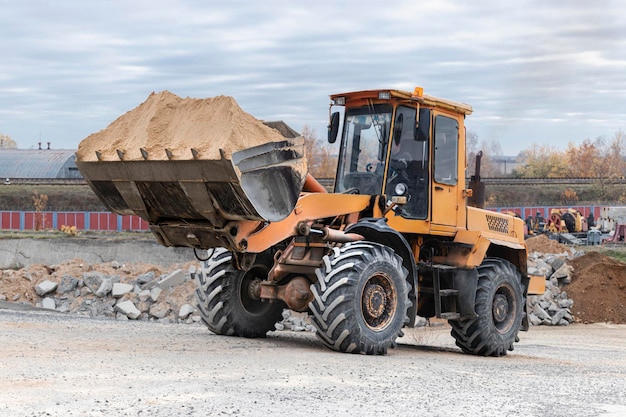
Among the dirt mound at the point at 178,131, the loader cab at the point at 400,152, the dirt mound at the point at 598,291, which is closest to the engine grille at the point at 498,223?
the loader cab at the point at 400,152

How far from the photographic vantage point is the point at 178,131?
1105 cm

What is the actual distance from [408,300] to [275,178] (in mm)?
2673

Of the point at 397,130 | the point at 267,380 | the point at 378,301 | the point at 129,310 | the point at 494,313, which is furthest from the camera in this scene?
the point at 129,310

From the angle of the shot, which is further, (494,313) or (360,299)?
(494,313)

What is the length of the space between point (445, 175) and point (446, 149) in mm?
397

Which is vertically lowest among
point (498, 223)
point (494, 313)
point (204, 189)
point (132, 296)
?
point (132, 296)

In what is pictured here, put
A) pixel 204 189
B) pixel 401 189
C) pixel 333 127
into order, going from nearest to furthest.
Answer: pixel 204 189
pixel 401 189
pixel 333 127

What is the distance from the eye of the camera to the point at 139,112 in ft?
38.0

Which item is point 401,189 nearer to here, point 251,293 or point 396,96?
point 396,96

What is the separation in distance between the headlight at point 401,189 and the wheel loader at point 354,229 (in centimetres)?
6

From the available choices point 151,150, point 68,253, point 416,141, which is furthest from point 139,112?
point 68,253

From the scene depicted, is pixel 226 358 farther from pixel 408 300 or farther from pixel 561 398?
pixel 561 398

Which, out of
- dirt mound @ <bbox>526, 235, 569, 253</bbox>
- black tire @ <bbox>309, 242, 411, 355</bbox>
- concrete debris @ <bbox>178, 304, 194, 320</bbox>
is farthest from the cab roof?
dirt mound @ <bbox>526, 235, 569, 253</bbox>

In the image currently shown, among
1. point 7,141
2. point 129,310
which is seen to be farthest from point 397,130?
point 7,141
